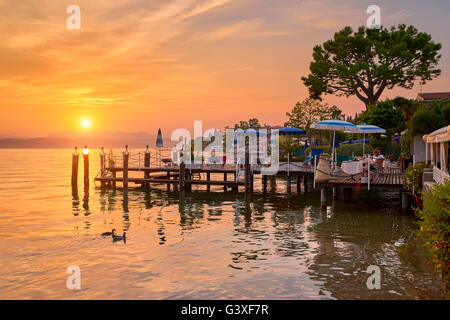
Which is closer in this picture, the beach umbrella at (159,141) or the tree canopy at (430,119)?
the tree canopy at (430,119)

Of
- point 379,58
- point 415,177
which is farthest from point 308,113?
point 415,177

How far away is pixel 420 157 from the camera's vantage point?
2741cm

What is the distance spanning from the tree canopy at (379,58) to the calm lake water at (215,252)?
26.6m

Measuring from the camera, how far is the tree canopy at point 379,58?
48344 millimetres

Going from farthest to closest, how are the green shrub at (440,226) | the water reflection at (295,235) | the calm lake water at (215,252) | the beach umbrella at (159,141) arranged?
the beach umbrella at (159,141) → the water reflection at (295,235) → the calm lake water at (215,252) → the green shrub at (440,226)

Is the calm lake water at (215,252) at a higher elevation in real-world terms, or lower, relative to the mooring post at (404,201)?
lower

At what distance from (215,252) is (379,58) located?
41.1 meters

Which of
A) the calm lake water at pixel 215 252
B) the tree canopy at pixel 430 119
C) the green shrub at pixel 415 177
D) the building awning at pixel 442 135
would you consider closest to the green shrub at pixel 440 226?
the calm lake water at pixel 215 252

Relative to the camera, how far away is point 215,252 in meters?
14.4

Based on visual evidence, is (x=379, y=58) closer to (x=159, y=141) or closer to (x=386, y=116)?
(x=386, y=116)

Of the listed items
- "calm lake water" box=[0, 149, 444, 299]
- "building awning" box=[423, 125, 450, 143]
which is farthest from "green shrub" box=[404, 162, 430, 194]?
"calm lake water" box=[0, 149, 444, 299]

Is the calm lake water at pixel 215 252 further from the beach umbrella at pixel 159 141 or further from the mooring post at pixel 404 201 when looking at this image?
the beach umbrella at pixel 159 141
